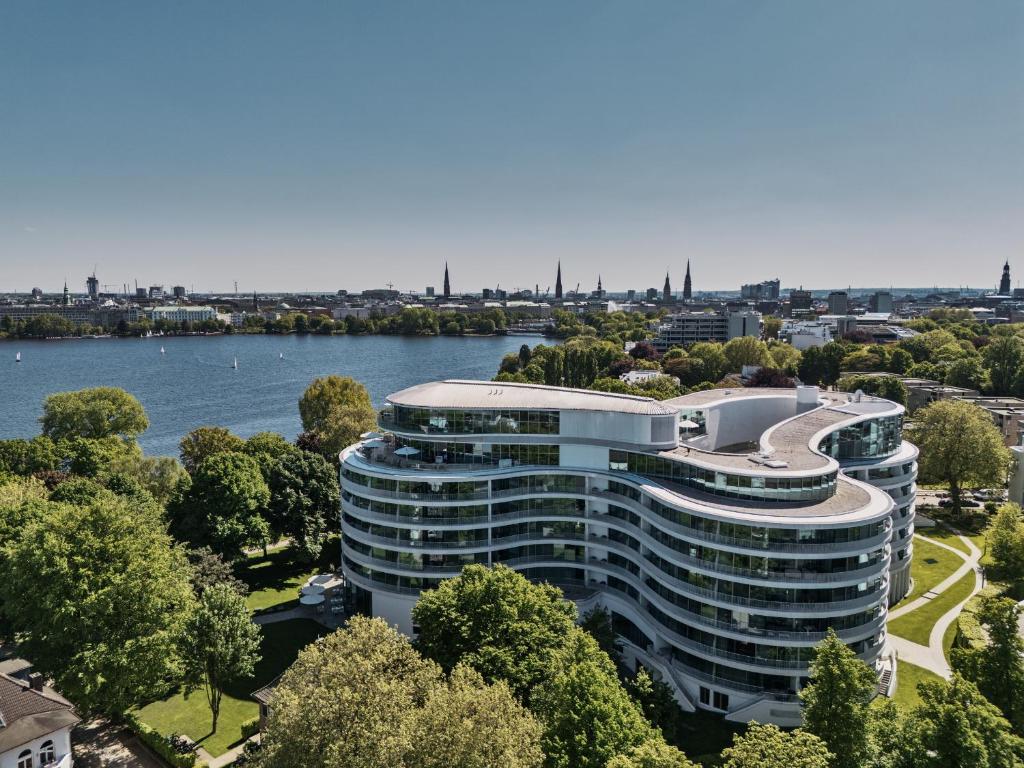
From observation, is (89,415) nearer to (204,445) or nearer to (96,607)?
(204,445)

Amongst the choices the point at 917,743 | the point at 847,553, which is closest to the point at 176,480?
the point at 847,553

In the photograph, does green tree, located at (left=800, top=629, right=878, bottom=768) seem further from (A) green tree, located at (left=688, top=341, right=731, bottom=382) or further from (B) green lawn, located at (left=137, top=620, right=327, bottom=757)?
(A) green tree, located at (left=688, top=341, right=731, bottom=382)

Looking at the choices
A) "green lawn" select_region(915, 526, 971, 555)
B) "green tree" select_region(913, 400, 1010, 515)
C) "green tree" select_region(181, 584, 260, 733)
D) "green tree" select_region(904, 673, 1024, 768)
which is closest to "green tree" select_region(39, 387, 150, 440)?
"green tree" select_region(181, 584, 260, 733)

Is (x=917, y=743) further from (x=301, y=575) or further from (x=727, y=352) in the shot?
(x=727, y=352)

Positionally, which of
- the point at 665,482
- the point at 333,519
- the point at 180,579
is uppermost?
the point at 665,482

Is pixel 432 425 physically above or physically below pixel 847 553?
above

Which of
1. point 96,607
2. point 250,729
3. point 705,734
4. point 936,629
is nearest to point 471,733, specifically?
point 250,729
